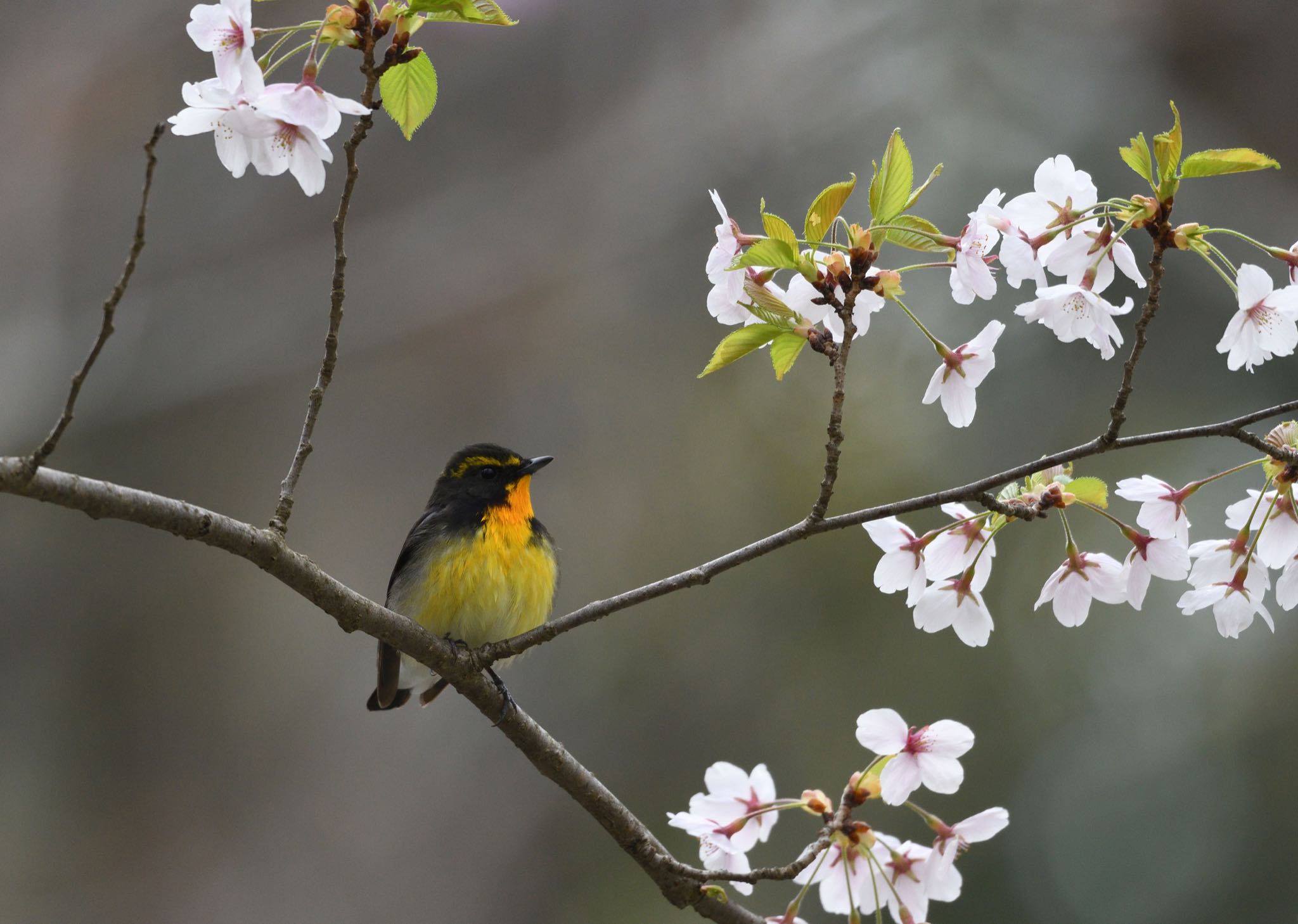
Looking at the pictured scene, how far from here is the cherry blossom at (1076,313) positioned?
7.11 feet

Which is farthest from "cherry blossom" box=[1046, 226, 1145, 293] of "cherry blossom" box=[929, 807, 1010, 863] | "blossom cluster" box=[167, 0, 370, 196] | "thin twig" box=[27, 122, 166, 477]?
"thin twig" box=[27, 122, 166, 477]

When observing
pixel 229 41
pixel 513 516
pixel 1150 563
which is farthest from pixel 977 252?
pixel 513 516

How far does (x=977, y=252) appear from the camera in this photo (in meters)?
2.19

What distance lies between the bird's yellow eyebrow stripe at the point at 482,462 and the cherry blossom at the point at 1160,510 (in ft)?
9.76

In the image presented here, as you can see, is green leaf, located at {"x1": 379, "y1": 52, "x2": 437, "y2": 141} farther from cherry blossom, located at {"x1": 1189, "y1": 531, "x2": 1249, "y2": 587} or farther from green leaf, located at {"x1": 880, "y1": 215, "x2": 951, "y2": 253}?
cherry blossom, located at {"x1": 1189, "y1": 531, "x2": 1249, "y2": 587}

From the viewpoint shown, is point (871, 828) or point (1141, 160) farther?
point (871, 828)

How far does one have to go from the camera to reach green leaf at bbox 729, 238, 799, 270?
2.07 m

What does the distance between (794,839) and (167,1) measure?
8862 millimetres

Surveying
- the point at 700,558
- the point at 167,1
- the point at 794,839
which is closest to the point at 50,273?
the point at 167,1

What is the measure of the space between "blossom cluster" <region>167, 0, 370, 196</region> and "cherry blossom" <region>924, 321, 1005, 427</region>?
1.24m

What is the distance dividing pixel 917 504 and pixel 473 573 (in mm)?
2507

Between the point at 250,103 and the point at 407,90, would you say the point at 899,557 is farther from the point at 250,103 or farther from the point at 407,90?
the point at 250,103

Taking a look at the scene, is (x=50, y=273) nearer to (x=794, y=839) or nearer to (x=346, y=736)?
(x=346, y=736)

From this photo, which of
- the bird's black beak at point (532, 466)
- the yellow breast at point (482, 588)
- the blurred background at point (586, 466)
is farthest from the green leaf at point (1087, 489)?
the blurred background at point (586, 466)
